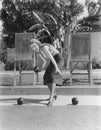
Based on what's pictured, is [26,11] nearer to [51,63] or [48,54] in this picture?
[51,63]

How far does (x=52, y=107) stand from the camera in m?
7.65

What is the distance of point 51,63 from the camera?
27.0 ft

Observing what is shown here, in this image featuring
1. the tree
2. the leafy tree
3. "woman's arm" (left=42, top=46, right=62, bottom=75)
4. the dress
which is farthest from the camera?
the tree

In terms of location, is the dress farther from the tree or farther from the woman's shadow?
the tree

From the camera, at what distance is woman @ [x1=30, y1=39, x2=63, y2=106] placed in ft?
26.3

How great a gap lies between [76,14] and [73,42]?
78.0ft

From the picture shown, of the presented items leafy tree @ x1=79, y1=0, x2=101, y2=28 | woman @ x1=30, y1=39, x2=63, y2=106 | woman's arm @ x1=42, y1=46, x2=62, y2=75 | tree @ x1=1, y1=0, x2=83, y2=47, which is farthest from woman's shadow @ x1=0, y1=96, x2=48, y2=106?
tree @ x1=1, y1=0, x2=83, y2=47

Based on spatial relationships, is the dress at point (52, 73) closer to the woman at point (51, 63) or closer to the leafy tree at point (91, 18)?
the woman at point (51, 63)

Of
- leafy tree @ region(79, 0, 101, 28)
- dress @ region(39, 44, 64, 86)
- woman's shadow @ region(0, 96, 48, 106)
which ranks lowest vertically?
woman's shadow @ region(0, 96, 48, 106)

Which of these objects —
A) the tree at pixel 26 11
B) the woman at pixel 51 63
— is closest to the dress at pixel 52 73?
the woman at pixel 51 63

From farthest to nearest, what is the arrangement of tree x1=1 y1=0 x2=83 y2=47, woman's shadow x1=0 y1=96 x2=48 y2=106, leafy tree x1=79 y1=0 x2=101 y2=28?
1. tree x1=1 y1=0 x2=83 y2=47
2. leafy tree x1=79 y1=0 x2=101 y2=28
3. woman's shadow x1=0 y1=96 x2=48 y2=106

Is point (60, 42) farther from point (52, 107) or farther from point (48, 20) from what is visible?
point (52, 107)

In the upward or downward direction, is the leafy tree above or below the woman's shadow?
above

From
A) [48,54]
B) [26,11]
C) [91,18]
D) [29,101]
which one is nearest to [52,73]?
[48,54]
